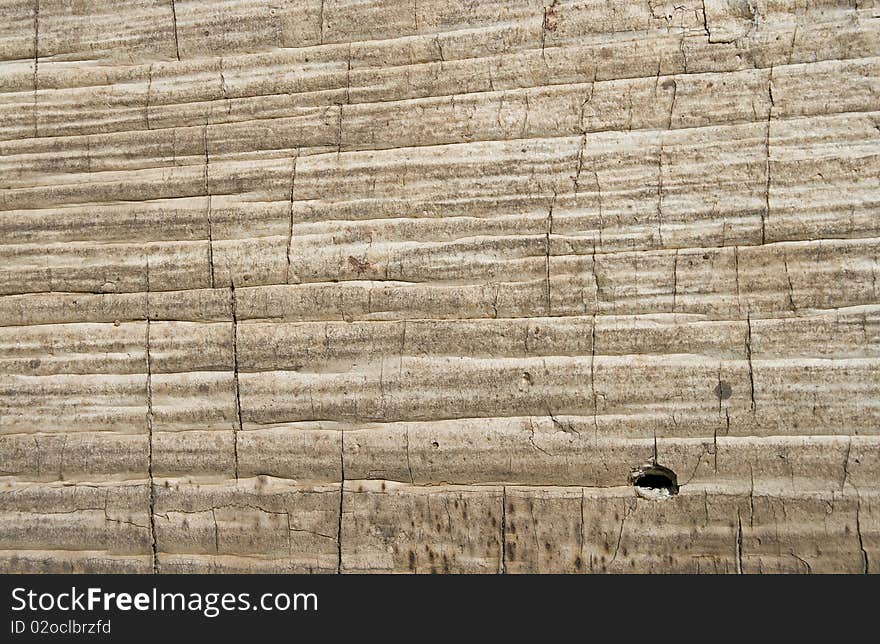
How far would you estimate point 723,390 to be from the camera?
1406 mm

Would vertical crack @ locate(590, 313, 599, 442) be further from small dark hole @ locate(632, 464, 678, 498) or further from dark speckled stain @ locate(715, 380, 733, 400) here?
dark speckled stain @ locate(715, 380, 733, 400)

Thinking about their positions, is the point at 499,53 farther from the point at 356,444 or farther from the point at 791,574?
the point at 791,574

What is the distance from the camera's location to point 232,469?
152cm

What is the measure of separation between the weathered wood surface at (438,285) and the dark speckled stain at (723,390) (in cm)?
1

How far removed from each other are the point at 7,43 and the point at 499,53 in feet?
3.61

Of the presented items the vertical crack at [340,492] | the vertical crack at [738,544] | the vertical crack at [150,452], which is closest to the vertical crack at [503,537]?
the vertical crack at [340,492]

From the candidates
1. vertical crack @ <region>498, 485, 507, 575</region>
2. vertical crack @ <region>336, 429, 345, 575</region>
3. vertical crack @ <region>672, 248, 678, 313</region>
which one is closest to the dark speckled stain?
vertical crack @ <region>672, 248, 678, 313</region>

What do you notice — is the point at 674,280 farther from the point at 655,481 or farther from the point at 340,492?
the point at 340,492

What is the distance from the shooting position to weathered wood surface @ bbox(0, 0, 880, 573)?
4.60 feet

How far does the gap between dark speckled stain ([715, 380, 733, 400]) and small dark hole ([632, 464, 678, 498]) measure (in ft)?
0.57

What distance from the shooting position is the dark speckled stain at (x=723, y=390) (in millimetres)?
1404

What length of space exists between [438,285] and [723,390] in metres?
0.59

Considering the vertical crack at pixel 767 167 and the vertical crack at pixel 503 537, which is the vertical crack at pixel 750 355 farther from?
the vertical crack at pixel 503 537

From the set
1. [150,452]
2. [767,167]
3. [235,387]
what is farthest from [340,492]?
[767,167]
